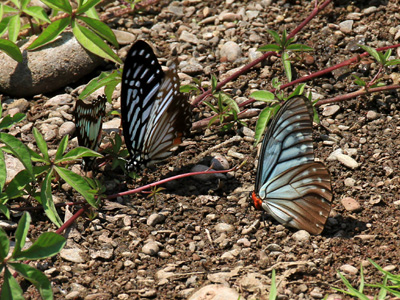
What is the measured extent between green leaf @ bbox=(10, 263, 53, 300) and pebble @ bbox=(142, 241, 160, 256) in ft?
2.66

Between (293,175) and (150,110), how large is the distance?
1.24m

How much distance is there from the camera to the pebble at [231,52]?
16.4 feet

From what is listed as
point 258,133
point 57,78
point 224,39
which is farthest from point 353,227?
point 57,78

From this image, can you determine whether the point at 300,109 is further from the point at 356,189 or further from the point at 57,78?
the point at 57,78

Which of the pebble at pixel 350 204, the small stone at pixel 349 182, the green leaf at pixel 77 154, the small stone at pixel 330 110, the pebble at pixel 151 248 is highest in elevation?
the green leaf at pixel 77 154

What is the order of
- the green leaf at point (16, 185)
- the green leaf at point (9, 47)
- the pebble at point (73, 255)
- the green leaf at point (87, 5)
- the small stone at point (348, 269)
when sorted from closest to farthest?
the small stone at point (348, 269)
the green leaf at point (16, 185)
the pebble at point (73, 255)
the green leaf at point (87, 5)
the green leaf at point (9, 47)

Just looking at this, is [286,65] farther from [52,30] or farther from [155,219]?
[52,30]

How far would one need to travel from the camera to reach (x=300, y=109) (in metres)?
3.56

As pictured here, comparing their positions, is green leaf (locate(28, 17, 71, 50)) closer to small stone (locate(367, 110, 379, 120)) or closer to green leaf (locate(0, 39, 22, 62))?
green leaf (locate(0, 39, 22, 62))

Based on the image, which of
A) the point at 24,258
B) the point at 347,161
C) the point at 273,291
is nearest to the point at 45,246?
the point at 24,258

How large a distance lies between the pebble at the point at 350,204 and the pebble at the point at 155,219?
1.26 meters

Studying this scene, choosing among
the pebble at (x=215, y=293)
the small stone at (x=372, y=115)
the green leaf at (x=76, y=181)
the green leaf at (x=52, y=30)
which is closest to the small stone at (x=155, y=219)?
the green leaf at (x=76, y=181)

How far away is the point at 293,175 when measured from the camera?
362 cm

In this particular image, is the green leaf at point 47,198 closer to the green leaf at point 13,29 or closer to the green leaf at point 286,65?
the green leaf at point 13,29
